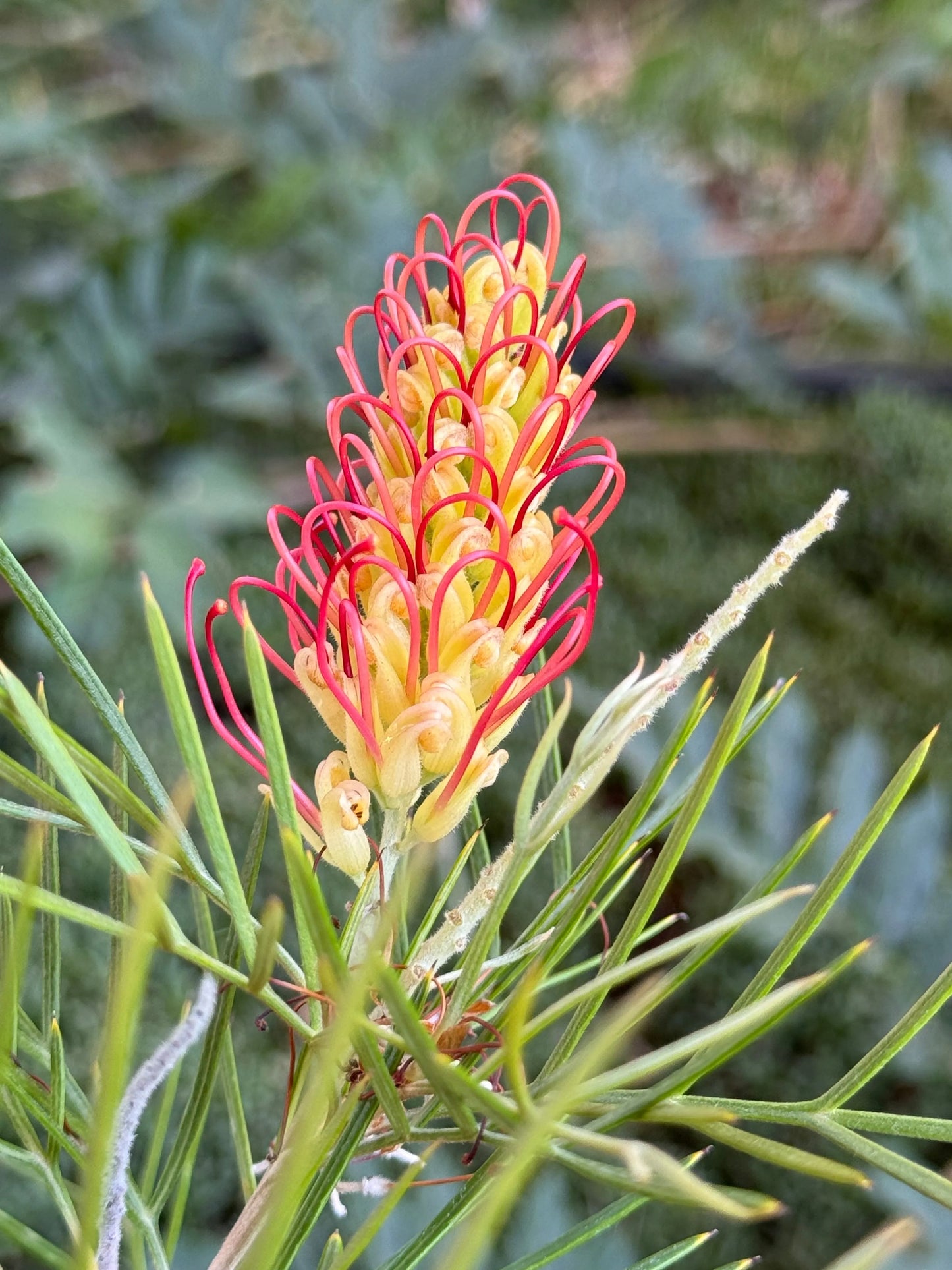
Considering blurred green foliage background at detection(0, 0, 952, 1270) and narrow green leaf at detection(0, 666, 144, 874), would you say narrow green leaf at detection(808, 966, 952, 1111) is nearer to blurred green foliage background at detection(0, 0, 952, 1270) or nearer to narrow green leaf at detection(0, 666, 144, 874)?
narrow green leaf at detection(0, 666, 144, 874)

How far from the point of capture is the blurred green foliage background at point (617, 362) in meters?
0.45

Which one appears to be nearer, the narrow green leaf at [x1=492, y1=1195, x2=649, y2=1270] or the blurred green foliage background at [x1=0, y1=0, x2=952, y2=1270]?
the narrow green leaf at [x1=492, y1=1195, x2=649, y2=1270]

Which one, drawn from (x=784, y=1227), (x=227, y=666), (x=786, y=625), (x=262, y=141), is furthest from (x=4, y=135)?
(x=784, y=1227)

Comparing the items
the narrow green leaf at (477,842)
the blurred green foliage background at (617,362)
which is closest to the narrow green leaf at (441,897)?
the narrow green leaf at (477,842)

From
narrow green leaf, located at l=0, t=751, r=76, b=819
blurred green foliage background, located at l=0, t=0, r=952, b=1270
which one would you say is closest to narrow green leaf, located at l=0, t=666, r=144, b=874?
narrow green leaf, located at l=0, t=751, r=76, b=819

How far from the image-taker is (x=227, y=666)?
546 mm

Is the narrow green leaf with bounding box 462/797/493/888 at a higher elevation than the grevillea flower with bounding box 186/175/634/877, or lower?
lower

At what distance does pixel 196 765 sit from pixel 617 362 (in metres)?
0.61

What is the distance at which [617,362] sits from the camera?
0.68m

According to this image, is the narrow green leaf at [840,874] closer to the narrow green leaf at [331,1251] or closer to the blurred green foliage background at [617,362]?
the narrow green leaf at [331,1251]

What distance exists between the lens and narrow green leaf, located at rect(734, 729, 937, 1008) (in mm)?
121

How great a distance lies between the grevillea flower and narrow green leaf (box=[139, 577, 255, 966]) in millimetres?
20

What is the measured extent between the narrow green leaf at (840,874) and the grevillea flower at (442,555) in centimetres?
4

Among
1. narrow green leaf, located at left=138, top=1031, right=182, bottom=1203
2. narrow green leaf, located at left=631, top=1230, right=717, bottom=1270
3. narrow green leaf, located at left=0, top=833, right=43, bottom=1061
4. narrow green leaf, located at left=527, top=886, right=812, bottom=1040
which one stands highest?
narrow green leaf, located at left=0, top=833, right=43, bottom=1061
